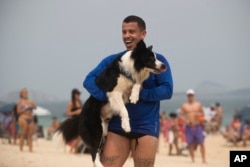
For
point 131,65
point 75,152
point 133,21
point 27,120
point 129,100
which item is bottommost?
point 75,152

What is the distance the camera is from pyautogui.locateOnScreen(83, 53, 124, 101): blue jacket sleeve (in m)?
4.30

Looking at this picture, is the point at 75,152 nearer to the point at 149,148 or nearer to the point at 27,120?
the point at 27,120

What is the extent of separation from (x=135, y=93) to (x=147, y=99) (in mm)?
106

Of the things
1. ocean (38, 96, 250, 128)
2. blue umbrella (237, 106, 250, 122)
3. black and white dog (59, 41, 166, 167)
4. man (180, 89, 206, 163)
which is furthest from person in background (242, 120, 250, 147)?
ocean (38, 96, 250, 128)

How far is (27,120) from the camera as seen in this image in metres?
13.1

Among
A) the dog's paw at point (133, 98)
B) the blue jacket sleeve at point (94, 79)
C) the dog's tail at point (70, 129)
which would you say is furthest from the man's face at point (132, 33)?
the dog's tail at point (70, 129)

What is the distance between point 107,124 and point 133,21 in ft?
2.93

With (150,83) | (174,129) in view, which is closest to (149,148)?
(150,83)

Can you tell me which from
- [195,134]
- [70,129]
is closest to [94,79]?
[70,129]

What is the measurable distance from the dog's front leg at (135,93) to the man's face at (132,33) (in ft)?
1.17

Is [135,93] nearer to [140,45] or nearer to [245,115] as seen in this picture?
[140,45]

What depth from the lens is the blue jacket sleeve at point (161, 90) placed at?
13.5 ft

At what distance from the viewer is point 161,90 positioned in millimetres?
4121

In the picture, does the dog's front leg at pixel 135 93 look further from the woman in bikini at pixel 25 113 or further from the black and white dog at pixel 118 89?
the woman in bikini at pixel 25 113
